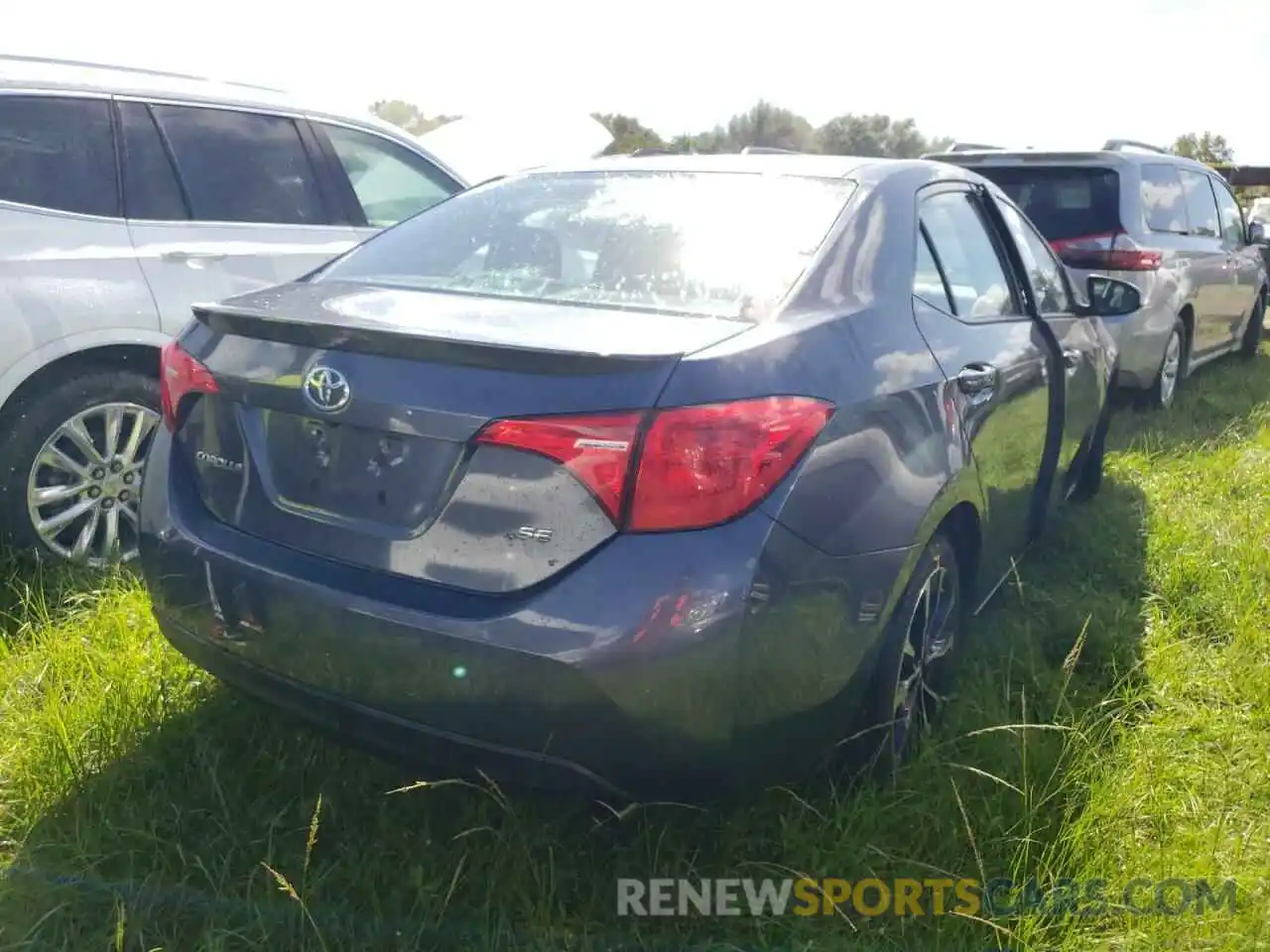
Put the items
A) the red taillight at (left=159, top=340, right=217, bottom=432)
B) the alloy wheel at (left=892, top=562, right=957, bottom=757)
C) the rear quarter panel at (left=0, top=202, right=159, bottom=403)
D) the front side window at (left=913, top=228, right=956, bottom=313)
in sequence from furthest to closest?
the rear quarter panel at (left=0, top=202, right=159, bottom=403) < the front side window at (left=913, top=228, right=956, bottom=313) < the alloy wheel at (left=892, top=562, right=957, bottom=757) < the red taillight at (left=159, top=340, right=217, bottom=432)

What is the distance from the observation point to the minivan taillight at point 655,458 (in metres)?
1.74

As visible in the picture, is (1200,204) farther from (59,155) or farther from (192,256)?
(59,155)

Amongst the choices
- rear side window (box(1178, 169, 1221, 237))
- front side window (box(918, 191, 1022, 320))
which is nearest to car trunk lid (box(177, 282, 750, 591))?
front side window (box(918, 191, 1022, 320))

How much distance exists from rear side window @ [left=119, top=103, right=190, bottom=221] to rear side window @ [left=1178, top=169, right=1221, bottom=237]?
6351mm

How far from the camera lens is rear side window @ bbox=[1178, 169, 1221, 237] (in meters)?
7.17

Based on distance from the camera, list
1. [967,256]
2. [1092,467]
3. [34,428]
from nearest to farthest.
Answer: [967,256] < [34,428] < [1092,467]

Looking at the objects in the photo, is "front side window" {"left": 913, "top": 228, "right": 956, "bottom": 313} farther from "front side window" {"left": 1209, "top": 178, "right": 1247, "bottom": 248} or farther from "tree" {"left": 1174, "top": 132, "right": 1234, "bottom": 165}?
"tree" {"left": 1174, "top": 132, "right": 1234, "bottom": 165}

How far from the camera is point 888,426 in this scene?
2.12 meters

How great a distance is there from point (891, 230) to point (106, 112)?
2748 millimetres

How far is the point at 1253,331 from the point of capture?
29.4 feet

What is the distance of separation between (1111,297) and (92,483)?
12.0 feet

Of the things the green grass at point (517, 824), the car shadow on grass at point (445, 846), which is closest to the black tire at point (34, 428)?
the green grass at point (517, 824)

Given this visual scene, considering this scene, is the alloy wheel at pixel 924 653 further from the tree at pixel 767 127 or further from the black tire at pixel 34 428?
the tree at pixel 767 127

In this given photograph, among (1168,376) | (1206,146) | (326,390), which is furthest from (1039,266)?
(1206,146)
